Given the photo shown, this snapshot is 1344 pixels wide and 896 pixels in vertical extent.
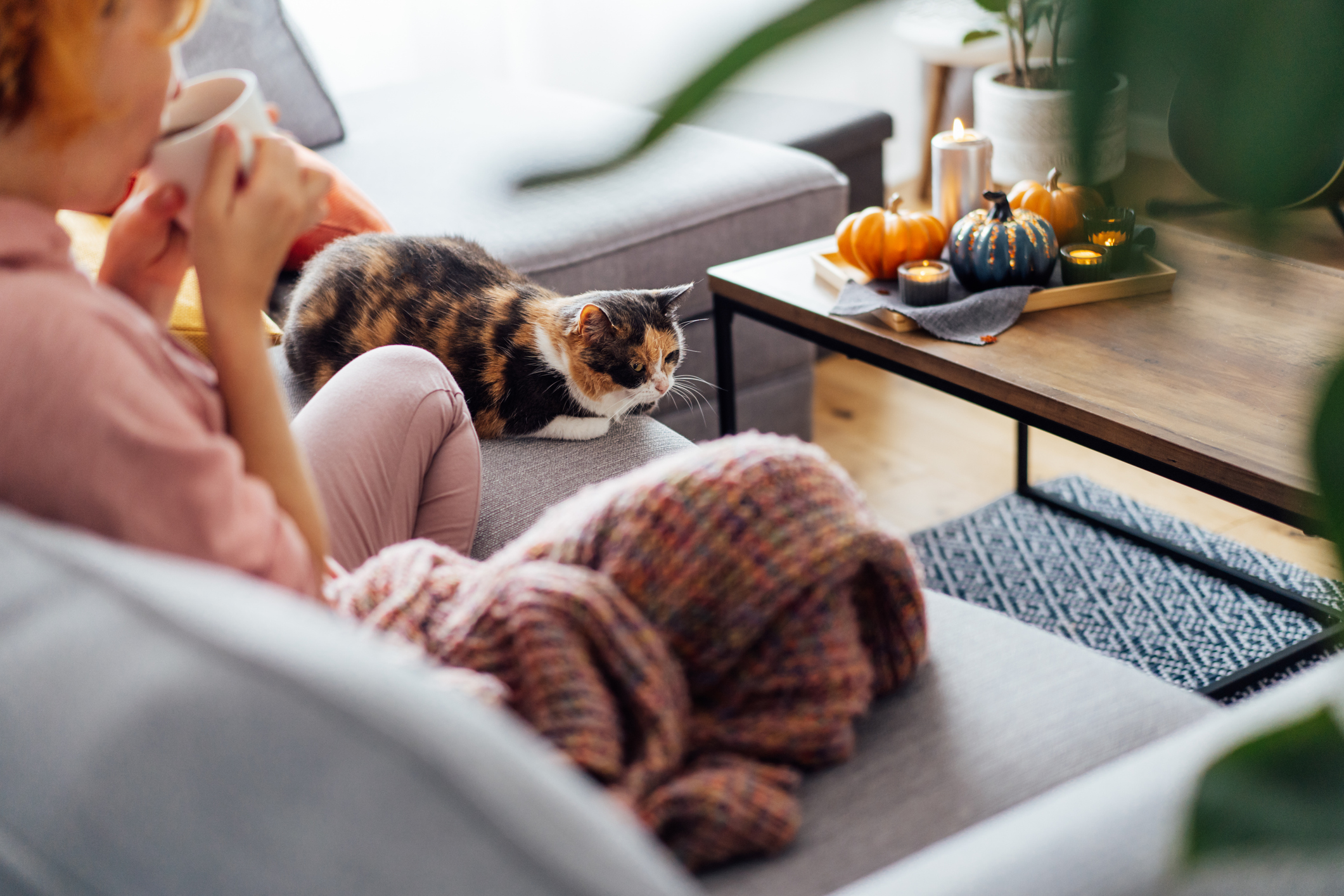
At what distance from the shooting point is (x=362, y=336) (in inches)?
57.3

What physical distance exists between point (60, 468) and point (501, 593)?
246 millimetres

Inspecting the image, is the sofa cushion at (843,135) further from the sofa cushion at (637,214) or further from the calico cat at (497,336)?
the calico cat at (497,336)

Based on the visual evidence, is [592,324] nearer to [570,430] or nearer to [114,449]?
[570,430]

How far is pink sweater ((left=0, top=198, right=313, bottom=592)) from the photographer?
56 cm

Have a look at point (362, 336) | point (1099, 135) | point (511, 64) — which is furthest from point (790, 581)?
point (511, 64)

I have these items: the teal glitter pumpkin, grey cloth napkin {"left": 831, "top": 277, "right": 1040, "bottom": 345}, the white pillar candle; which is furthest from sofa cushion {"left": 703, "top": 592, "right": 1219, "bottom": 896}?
the white pillar candle

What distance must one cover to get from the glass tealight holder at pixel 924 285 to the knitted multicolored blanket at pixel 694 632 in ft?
2.88

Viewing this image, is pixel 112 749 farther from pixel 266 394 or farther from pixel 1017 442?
pixel 1017 442

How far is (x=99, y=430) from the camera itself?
22.1 inches

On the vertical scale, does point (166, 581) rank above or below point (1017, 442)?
above

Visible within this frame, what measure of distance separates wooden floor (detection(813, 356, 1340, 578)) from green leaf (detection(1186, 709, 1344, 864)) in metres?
1.83

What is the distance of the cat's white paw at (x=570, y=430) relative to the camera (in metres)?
1.46

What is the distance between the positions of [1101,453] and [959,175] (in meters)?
0.53

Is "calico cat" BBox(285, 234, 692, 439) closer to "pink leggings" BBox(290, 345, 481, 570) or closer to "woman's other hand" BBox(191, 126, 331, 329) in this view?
"pink leggings" BBox(290, 345, 481, 570)
